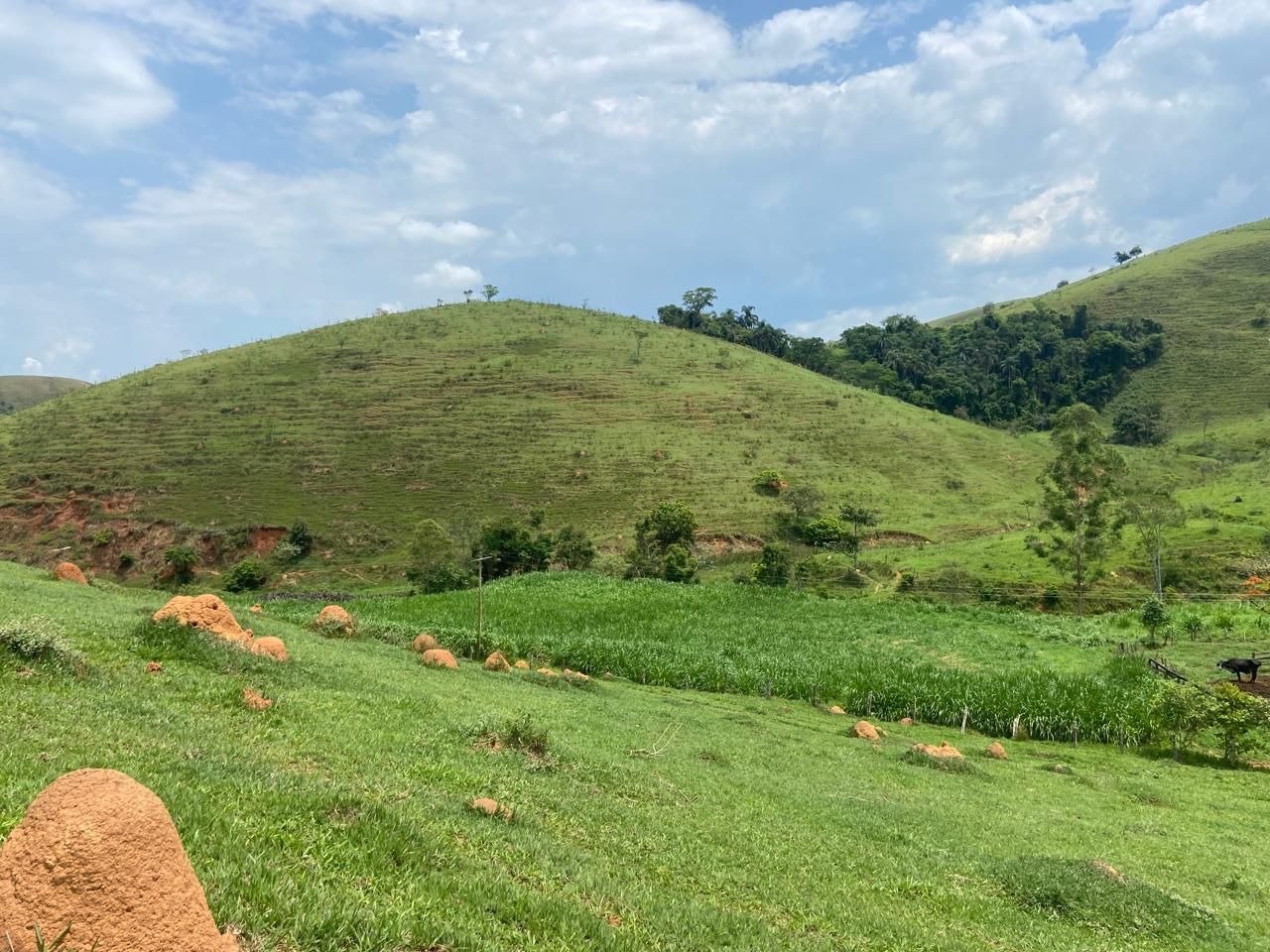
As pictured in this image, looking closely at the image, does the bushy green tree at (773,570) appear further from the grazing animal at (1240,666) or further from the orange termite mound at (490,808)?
the orange termite mound at (490,808)

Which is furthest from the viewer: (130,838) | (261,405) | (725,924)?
(261,405)

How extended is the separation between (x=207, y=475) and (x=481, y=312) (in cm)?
5786

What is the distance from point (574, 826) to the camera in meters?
8.52

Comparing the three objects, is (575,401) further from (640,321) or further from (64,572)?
(64,572)

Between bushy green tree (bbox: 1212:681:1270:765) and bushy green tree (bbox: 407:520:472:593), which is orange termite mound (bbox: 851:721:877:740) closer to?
bushy green tree (bbox: 1212:681:1270:765)

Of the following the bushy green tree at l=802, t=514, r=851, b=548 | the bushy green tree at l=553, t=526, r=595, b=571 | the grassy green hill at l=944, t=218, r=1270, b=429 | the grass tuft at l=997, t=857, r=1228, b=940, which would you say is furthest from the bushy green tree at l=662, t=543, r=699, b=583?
the grassy green hill at l=944, t=218, r=1270, b=429

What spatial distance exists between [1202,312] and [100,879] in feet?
556

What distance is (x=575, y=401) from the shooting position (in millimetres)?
91688

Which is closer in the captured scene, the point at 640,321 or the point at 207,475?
the point at 207,475

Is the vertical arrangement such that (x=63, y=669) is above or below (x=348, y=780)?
above

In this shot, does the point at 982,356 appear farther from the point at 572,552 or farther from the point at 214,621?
the point at 214,621

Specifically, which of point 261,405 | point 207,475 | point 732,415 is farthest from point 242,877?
point 261,405

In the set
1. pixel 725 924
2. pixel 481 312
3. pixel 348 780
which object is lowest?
pixel 725 924

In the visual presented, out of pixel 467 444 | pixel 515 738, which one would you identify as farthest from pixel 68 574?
pixel 467 444
